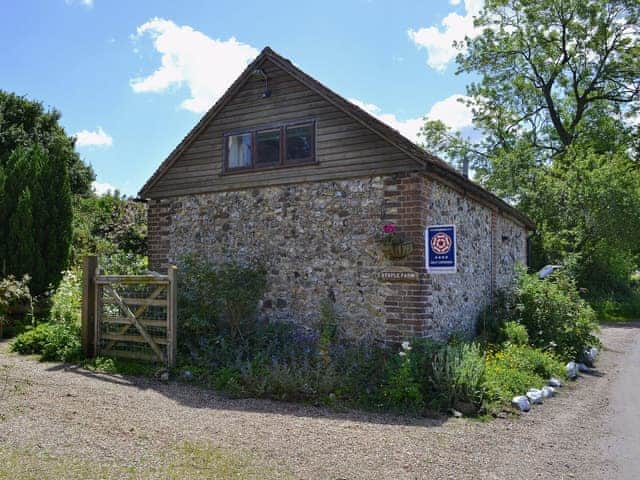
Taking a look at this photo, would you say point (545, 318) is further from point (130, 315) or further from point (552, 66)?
point (552, 66)

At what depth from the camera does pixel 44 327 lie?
35.6 feet

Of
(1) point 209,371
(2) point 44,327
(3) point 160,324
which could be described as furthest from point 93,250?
(1) point 209,371

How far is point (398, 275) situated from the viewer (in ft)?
29.6

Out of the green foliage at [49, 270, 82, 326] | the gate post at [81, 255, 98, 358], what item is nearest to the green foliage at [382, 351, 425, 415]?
the gate post at [81, 255, 98, 358]

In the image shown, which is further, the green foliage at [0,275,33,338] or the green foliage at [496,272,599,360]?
the green foliage at [0,275,33,338]

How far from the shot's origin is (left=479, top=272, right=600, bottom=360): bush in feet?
36.5

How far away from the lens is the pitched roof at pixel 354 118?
9.11 metres

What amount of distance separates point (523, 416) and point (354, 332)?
318 centimetres

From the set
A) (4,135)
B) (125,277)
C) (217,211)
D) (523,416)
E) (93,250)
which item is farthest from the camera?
(4,135)

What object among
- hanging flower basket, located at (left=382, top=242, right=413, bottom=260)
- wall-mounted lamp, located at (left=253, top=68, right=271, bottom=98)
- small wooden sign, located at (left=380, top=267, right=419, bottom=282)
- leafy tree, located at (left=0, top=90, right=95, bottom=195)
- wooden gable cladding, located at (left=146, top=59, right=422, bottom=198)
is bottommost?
small wooden sign, located at (left=380, top=267, right=419, bottom=282)

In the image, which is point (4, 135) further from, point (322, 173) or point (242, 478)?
point (242, 478)

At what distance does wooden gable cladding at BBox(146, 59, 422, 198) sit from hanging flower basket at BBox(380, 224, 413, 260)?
3.44 ft

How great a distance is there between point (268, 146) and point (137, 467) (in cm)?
741

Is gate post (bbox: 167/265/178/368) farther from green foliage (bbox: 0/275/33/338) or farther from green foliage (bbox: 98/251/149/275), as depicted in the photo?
green foliage (bbox: 0/275/33/338)
